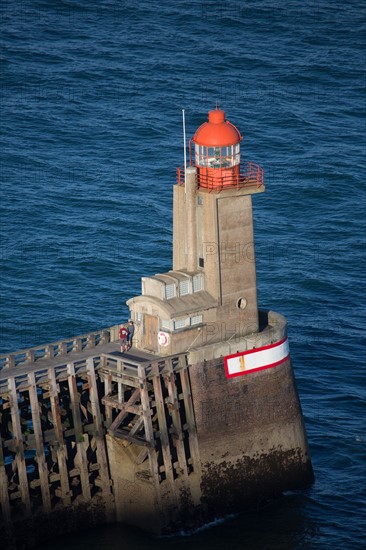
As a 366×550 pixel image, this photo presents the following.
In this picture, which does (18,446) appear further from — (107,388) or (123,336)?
(123,336)

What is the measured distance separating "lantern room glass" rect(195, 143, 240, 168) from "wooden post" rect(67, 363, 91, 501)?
11.7 meters

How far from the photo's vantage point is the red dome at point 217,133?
74.0 metres

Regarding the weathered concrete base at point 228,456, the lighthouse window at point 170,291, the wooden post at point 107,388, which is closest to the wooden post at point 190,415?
the weathered concrete base at point 228,456

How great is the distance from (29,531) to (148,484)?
5.96 meters

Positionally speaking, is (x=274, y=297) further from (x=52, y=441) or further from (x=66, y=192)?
(x=52, y=441)

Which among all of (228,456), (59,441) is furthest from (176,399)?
(59,441)

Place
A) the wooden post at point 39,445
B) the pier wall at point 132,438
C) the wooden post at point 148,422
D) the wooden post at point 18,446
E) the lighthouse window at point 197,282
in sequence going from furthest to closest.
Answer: the lighthouse window at point 197,282 → the wooden post at point 148,422 → the pier wall at point 132,438 → the wooden post at point 39,445 → the wooden post at point 18,446

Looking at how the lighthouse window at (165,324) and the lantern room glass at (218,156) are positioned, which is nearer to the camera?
the lighthouse window at (165,324)

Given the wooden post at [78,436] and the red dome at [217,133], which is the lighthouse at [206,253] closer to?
the red dome at [217,133]

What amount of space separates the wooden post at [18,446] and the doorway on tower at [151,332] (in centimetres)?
820

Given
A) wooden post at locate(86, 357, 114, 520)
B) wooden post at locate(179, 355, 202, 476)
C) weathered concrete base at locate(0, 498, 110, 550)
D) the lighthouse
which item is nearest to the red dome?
the lighthouse

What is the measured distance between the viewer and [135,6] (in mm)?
149125

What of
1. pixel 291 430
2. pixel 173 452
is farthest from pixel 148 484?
pixel 291 430

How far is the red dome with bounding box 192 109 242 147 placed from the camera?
243ft
